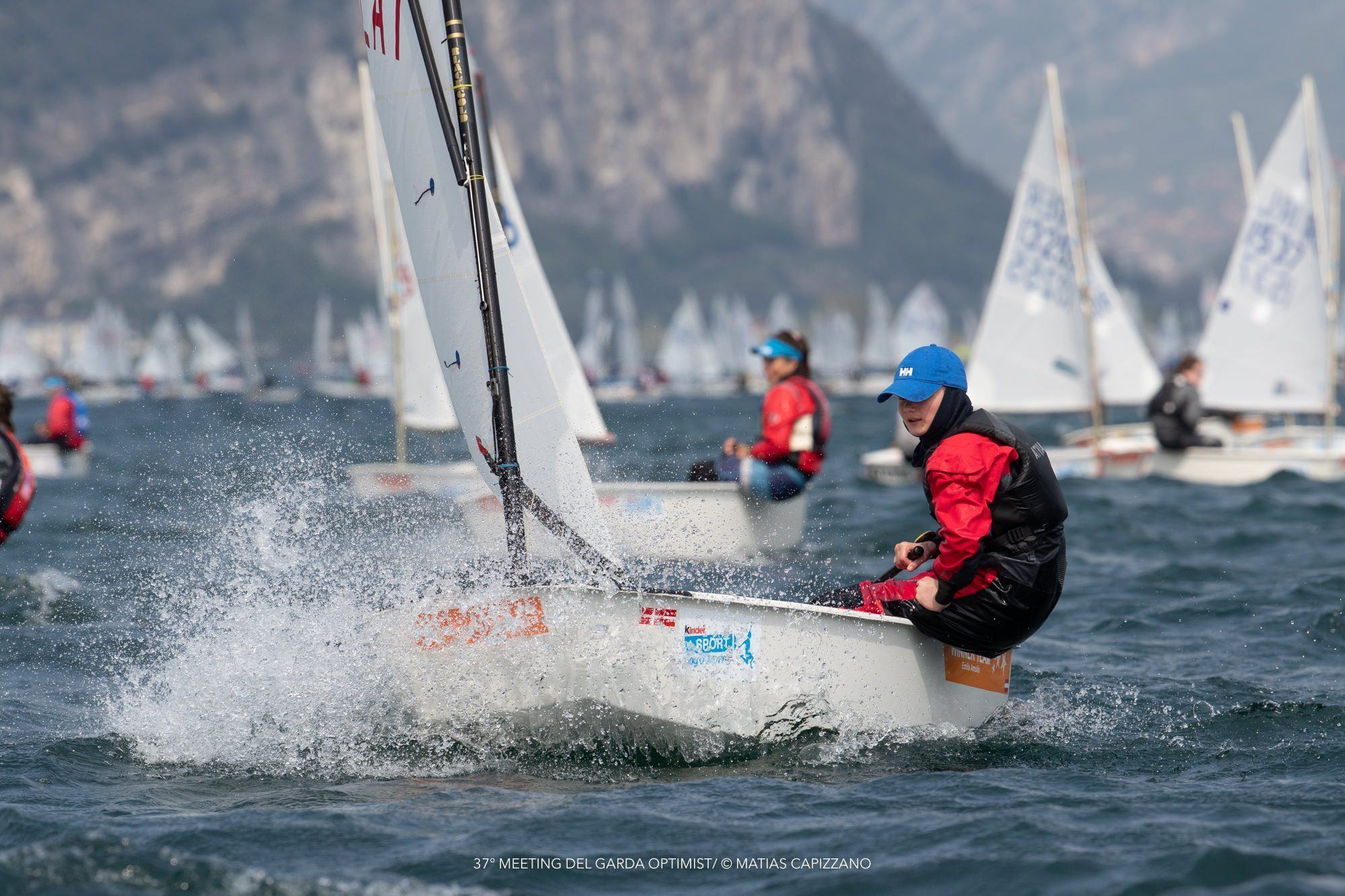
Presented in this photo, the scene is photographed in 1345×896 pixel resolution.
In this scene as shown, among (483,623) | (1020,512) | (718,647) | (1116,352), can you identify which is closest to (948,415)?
(1020,512)

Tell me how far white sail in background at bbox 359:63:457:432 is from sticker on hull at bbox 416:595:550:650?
8208 mm

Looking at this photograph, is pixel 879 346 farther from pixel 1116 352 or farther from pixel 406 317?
pixel 406 317

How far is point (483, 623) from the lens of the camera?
17.2 ft

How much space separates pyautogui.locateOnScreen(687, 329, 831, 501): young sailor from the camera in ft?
30.0

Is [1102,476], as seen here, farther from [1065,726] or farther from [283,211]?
[283,211]

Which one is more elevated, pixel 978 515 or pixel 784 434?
pixel 784 434

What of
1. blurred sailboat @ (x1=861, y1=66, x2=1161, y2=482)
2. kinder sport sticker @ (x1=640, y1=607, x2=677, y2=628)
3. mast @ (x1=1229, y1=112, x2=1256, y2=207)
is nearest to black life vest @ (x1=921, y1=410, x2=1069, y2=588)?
kinder sport sticker @ (x1=640, y1=607, x2=677, y2=628)

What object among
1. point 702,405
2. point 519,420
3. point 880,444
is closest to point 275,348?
point 702,405

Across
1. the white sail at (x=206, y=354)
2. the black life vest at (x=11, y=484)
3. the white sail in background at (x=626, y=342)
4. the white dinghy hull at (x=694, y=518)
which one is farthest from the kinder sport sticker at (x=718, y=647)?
the white sail at (x=206, y=354)

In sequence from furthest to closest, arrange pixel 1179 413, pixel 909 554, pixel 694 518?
pixel 1179 413
pixel 694 518
pixel 909 554

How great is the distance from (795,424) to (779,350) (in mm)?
655

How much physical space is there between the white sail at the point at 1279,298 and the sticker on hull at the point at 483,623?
14726 millimetres

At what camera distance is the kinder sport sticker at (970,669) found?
545 cm

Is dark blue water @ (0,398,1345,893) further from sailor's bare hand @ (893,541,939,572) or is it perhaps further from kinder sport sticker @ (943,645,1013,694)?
sailor's bare hand @ (893,541,939,572)
